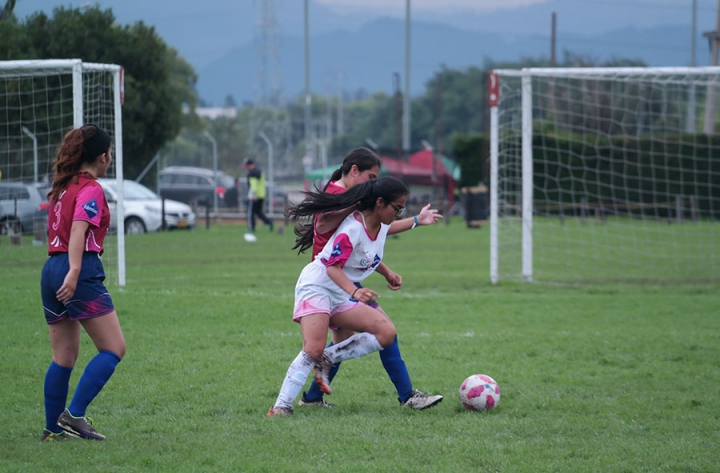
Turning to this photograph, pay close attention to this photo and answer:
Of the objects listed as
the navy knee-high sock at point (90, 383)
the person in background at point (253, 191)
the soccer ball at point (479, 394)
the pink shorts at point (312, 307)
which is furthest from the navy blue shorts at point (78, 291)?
the person in background at point (253, 191)

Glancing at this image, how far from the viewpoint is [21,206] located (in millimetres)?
16812

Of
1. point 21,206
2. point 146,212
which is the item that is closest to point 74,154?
point 21,206

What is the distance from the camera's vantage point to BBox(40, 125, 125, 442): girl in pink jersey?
4590 mm

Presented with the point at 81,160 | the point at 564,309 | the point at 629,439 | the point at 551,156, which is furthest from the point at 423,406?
the point at 551,156

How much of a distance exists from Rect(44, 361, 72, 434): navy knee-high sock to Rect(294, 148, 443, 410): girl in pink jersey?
174 centimetres

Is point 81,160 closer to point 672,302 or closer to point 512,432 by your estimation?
point 512,432

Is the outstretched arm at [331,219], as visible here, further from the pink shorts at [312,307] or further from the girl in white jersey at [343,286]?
the pink shorts at [312,307]

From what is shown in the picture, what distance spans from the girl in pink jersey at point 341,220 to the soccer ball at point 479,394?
21cm

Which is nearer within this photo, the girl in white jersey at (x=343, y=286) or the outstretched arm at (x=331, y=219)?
the girl in white jersey at (x=343, y=286)

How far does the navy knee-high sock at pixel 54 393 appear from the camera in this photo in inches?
188

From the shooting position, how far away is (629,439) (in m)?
5.02

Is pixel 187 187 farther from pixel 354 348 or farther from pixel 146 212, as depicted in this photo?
pixel 354 348

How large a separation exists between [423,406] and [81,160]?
275 centimetres

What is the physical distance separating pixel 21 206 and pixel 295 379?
1319 centimetres
